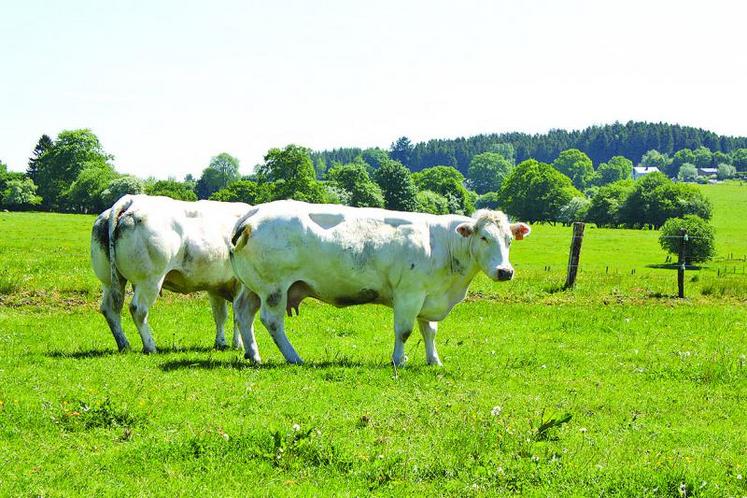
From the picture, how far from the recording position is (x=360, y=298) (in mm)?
13164

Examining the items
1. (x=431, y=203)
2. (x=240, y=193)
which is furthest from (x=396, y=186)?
(x=240, y=193)

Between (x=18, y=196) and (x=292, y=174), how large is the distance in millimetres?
36386

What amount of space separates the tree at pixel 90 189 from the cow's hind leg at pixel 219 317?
272ft

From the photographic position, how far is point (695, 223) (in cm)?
5444

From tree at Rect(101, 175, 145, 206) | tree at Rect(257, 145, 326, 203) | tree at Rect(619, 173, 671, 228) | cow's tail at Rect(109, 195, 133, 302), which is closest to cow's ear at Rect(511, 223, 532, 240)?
cow's tail at Rect(109, 195, 133, 302)

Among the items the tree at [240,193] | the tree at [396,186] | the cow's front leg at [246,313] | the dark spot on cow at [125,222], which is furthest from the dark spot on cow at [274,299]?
the tree at [396,186]

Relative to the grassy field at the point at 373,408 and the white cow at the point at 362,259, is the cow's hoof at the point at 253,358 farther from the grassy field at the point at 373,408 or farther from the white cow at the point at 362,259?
the white cow at the point at 362,259

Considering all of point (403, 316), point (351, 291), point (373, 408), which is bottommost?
point (373, 408)

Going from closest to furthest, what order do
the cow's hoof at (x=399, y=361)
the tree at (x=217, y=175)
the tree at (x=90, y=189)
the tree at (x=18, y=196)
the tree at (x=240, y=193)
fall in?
1. the cow's hoof at (x=399, y=361)
2. the tree at (x=90, y=189)
3. the tree at (x=18, y=196)
4. the tree at (x=240, y=193)
5. the tree at (x=217, y=175)

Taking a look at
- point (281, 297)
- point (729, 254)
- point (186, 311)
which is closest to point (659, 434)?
point (281, 297)

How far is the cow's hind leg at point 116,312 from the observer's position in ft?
44.5

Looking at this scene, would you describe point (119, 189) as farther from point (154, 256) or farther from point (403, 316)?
point (403, 316)

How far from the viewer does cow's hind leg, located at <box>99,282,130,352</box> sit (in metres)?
13.6

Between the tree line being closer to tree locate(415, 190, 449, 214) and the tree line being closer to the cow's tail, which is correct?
tree locate(415, 190, 449, 214)
